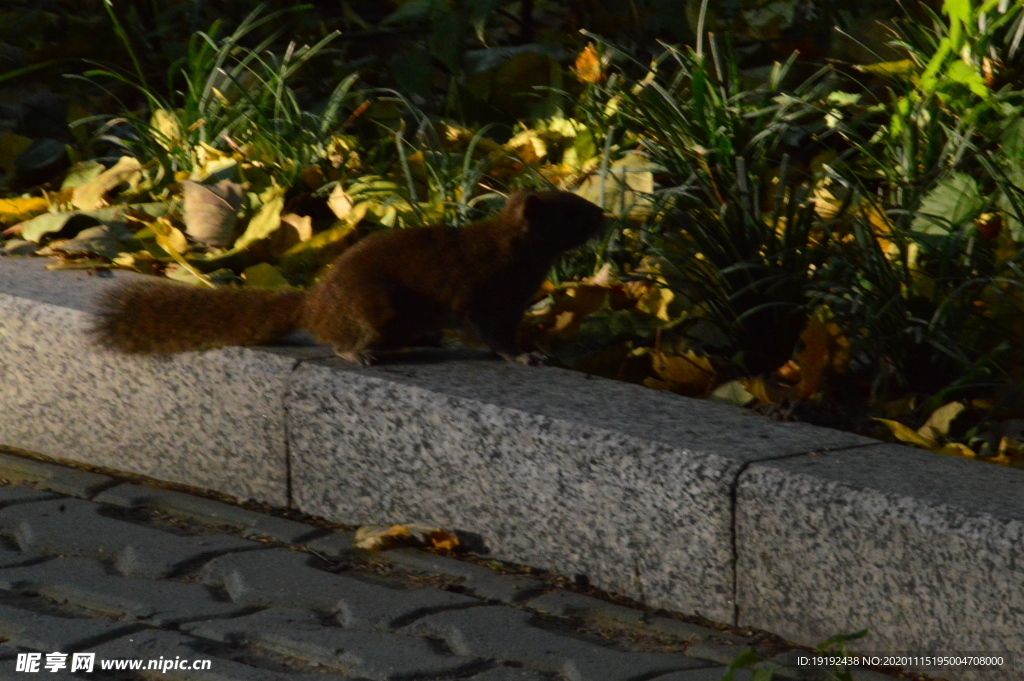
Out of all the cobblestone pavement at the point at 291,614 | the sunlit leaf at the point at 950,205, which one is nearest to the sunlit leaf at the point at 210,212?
the cobblestone pavement at the point at 291,614

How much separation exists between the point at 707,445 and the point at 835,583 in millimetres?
438

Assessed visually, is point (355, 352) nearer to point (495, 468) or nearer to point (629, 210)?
point (495, 468)

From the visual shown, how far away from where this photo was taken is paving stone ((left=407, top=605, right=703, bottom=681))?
2.95 meters

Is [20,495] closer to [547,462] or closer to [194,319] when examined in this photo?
[194,319]


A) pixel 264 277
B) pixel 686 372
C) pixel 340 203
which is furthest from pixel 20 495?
pixel 686 372

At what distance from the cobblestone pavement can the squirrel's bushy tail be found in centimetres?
51

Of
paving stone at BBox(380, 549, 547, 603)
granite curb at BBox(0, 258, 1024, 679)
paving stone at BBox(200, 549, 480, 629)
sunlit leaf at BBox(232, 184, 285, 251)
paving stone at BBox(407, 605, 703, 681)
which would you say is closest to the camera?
granite curb at BBox(0, 258, 1024, 679)

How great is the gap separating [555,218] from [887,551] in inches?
63.1

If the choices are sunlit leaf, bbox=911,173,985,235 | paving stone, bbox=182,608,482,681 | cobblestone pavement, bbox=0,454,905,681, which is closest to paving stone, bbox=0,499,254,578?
cobblestone pavement, bbox=0,454,905,681

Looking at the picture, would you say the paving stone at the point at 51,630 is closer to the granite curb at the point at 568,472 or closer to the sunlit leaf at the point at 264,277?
the granite curb at the point at 568,472

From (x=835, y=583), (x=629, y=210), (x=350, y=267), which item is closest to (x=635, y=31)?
(x=629, y=210)

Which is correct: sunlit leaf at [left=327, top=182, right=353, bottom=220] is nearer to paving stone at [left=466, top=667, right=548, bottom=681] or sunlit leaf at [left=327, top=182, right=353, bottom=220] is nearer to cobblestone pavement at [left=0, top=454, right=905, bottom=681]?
cobblestone pavement at [left=0, top=454, right=905, bottom=681]

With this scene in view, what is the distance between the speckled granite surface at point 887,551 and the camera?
2.73 meters

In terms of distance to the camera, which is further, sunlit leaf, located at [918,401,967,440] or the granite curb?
sunlit leaf, located at [918,401,967,440]
